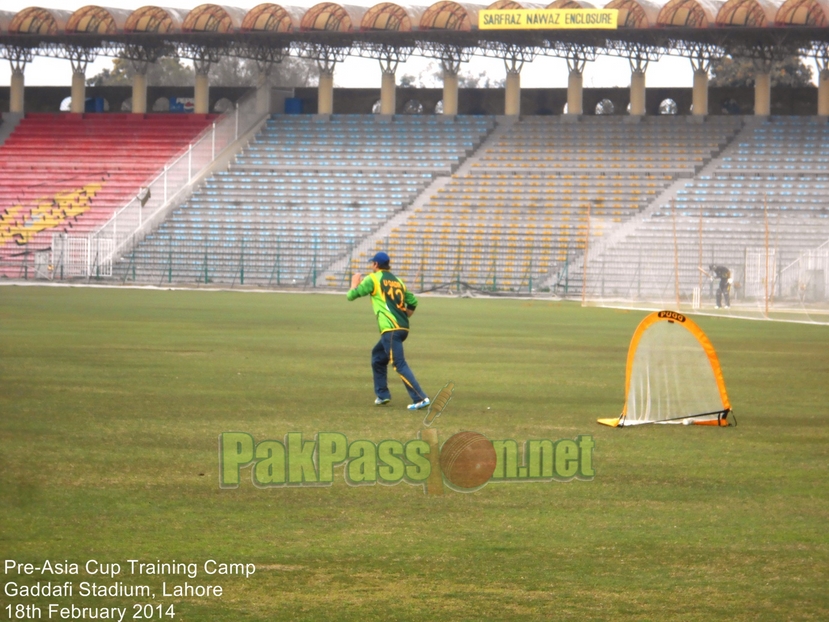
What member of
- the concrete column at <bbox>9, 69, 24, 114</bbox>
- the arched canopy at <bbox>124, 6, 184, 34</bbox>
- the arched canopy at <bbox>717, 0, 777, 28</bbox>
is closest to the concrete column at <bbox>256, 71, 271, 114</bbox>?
the arched canopy at <bbox>124, 6, 184, 34</bbox>

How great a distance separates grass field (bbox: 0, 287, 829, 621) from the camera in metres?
6.19

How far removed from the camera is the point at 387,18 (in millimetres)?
52281

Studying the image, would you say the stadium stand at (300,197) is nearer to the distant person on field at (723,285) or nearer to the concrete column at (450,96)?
the concrete column at (450,96)

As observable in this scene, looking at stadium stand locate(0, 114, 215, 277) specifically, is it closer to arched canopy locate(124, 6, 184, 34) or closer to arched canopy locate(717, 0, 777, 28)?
arched canopy locate(124, 6, 184, 34)

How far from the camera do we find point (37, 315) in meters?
27.0

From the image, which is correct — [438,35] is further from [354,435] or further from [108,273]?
[354,435]

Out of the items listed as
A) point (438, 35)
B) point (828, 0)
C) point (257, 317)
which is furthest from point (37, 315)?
point (828, 0)

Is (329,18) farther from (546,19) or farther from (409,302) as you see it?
(409,302)

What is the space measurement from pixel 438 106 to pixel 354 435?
51.3 m

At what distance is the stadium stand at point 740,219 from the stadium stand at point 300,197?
11202mm

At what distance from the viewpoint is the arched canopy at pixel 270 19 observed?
5359 cm

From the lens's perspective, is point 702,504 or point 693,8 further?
A: point 693,8

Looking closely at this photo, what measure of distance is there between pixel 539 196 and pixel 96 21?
22166 millimetres

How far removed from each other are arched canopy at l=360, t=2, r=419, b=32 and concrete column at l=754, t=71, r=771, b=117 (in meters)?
14.7
